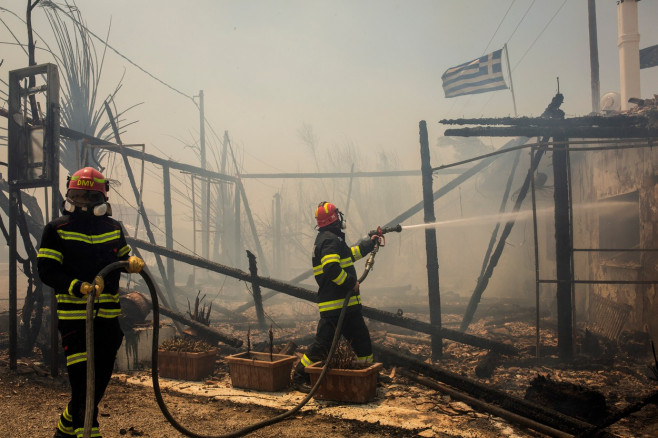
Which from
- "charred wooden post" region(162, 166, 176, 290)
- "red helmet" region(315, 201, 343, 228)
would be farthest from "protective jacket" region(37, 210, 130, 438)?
"charred wooden post" region(162, 166, 176, 290)

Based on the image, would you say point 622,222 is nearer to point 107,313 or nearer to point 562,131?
point 562,131

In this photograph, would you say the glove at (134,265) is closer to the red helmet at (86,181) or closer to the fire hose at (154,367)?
the fire hose at (154,367)

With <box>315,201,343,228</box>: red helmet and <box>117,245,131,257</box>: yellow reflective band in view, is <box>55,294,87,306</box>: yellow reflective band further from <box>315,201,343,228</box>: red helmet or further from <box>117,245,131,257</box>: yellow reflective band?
<box>315,201,343,228</box>: red helmet

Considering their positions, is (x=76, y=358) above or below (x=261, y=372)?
above

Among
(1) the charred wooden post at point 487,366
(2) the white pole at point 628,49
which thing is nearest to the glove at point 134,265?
(1) the charred wooden post at point 487,366

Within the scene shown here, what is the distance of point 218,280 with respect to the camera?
875 inches

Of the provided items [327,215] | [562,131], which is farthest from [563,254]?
[327,215]

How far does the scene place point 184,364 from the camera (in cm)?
697

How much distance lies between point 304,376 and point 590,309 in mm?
8185

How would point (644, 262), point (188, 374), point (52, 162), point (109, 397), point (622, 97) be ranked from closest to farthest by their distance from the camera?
point (109, 397) → point (188, 374) → point (52, 162) → point (644, 262) → point (622, 97)

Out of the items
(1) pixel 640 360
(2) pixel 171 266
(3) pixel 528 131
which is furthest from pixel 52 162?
(1) pixel 640 360

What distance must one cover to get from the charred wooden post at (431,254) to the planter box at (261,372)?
9.74 ft

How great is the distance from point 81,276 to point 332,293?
319 cm

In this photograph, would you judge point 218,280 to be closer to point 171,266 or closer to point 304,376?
point 171,266
